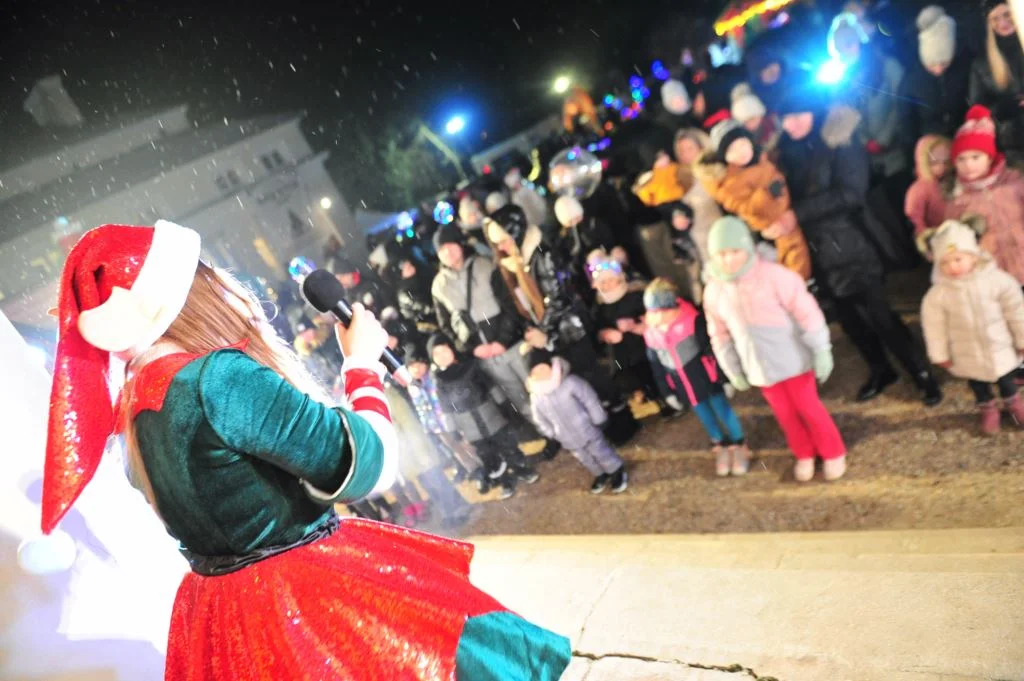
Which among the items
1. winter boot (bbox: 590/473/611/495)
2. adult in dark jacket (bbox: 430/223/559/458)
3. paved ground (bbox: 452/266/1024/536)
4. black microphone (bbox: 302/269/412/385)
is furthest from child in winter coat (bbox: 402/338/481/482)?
black microphone (bbox: 302/269/412/385)

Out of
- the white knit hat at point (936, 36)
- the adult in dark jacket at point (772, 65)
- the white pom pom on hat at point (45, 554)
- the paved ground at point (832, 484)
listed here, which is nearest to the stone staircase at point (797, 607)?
the paved ground at point (832, 484)

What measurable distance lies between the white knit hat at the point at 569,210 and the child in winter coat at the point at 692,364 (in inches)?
75.9

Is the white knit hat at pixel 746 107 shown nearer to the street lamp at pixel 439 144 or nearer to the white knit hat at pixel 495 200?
the white knit hat at pixel 495 200

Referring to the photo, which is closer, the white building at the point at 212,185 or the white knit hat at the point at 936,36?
the white knit hat at the point at 936,36

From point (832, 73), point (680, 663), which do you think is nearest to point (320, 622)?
point (680, 663)

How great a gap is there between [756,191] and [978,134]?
147 cm

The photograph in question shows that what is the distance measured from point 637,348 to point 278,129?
24.5m

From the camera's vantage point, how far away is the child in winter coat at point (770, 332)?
3.68m

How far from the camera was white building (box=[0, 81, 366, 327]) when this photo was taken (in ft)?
52.4

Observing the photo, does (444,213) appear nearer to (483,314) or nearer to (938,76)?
(483,314)

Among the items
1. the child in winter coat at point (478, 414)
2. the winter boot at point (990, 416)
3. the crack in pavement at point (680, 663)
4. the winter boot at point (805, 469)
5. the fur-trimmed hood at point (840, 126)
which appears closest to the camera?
the crack in pavement at point (680, 663)

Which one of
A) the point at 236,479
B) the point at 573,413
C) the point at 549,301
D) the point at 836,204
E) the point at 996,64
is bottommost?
the point at 573,413

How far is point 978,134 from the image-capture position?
11.8ft

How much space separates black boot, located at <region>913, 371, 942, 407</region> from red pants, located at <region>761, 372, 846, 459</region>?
70 centimetres
